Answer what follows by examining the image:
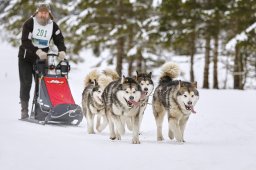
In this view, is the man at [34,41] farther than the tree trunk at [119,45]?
No

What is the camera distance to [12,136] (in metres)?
6.23

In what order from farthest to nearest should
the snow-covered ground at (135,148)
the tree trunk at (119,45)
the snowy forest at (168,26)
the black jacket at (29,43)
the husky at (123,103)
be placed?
1. the tree trunk at (119,45)
2. the snowy forest at (168,26)
3. the black jacket at (29,43)
4. the husky at (123,103)
5. the snow-covered ground at (135,148)

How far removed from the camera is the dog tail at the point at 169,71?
7.86 meters

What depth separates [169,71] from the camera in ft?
25.9

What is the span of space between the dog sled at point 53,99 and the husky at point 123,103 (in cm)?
130

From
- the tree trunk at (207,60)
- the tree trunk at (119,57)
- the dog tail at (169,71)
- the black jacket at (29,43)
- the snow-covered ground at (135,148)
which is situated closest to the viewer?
the snow-covered ground at (135,148)

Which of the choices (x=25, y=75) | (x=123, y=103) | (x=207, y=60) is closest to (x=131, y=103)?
(x=123, y=103)

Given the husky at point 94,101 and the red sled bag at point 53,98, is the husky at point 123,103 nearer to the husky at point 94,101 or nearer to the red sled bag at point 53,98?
the husky at point 94,101

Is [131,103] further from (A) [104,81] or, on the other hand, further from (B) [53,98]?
(B) [53,98]

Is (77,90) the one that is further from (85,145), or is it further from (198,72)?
(198,72)

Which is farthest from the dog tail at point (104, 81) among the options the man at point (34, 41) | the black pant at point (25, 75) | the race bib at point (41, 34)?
the black pant at point (25, 75)

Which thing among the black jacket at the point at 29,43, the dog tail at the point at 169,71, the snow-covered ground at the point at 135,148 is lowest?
the snow-covered ground at the point at 135,148

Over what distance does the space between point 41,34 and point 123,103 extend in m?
2.77

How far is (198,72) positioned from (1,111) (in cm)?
2520
